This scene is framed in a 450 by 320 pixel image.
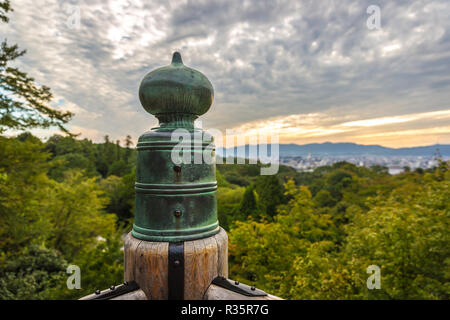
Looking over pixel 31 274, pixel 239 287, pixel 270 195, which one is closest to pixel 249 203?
pixel 270 195

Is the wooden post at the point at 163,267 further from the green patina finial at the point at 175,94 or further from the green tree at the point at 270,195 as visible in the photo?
the green tree at the point at 270,195

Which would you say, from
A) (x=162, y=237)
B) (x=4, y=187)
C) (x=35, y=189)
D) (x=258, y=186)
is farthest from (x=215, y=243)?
(x=258, y=186)

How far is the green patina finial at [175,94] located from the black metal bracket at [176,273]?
730mm

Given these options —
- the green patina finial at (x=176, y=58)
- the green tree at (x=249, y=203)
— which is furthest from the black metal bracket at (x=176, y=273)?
the green tree at (x=249, y=203)

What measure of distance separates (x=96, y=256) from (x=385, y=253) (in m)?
8.94

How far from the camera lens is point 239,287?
1.32 metres

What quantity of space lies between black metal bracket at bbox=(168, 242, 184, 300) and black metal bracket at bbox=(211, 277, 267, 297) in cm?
19

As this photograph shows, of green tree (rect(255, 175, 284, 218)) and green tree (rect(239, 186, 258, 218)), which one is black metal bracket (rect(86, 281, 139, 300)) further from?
green tree (rect(255, 175, 284, 218))

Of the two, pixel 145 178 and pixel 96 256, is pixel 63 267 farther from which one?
pixel 145 178

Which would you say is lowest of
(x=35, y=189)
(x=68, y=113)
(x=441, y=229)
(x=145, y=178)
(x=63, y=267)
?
(x=63, y=267)

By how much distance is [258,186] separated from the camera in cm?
2225

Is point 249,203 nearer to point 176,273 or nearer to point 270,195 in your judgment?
point 270,195

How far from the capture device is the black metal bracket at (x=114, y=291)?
1.21 metres

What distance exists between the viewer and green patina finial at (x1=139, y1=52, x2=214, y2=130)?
144 cm
